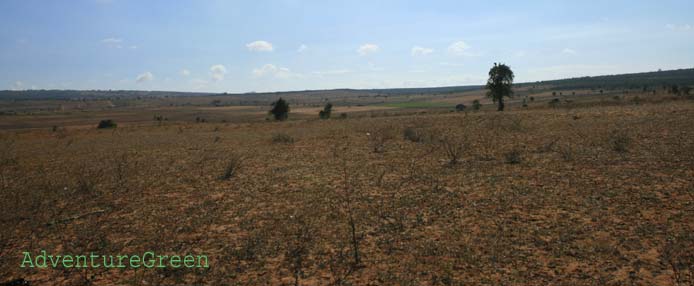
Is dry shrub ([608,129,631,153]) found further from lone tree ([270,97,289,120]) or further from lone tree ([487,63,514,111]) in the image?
lone tree ([270,97,289,120])

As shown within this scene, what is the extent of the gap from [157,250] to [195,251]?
598 millimetres

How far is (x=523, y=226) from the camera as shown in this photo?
6.05m

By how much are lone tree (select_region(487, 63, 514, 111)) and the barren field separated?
22.8m

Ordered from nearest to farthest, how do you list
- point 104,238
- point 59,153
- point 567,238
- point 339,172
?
point 567,238 < point 104,238 < point 339,172 < point 59,153

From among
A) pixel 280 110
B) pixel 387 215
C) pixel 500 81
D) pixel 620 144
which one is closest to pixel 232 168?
pixel 387 215

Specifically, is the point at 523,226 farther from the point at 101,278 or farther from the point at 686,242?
the point at 101,278

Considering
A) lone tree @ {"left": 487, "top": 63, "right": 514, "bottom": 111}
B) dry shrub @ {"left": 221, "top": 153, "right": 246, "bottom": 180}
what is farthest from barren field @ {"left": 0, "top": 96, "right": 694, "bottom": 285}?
lone tree @ {"left": 487, "top": 63, "right": 514, "bottom": 111}

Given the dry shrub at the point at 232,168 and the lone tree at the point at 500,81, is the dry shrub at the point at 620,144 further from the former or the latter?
the lone tree at the point at 500,81

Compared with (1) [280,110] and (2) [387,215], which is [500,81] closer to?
(1) [280,110]

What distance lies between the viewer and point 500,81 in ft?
118

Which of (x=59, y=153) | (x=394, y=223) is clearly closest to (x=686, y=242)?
(x=394, y=223)

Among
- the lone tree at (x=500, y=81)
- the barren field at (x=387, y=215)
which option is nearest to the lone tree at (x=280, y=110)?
the lone tree at (x=500, y=81)

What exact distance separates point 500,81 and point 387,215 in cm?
3268

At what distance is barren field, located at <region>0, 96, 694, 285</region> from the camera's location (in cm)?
491
